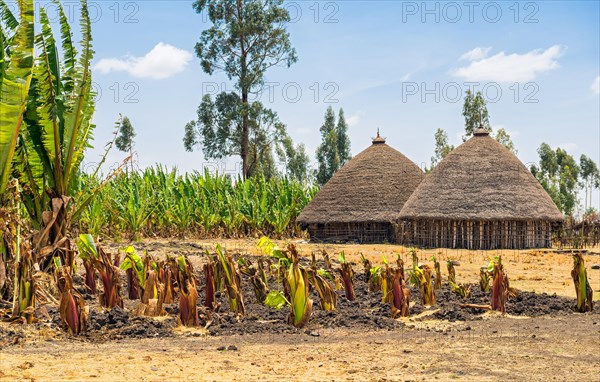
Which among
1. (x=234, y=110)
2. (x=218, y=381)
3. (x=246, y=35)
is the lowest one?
(x=218, y=381)

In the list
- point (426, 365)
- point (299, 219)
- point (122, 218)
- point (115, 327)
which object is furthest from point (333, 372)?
point (299, 219)

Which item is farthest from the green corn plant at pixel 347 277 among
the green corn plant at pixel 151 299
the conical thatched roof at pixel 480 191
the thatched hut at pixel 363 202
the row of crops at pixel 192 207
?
the thatched hut at pixel 363 202

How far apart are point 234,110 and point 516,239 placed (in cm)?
1742

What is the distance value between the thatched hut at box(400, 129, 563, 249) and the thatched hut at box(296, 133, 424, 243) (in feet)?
5.07

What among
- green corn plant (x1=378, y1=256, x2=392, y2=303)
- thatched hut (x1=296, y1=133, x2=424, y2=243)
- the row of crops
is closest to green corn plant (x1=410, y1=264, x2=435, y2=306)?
green corn plant (x1=378, y1=256, x2=392, y2=303)

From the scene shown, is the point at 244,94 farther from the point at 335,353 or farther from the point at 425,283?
the point at 335,353

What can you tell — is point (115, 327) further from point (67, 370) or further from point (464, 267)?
point (464, 267)

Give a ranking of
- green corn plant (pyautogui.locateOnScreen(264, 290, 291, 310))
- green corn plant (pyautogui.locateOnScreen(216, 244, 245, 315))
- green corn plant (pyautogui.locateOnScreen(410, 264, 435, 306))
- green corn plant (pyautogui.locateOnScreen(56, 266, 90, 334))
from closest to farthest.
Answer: green corn plant (pyautogui.locateOnScreen(56, 266, 90, 334))
green corn plant (pyautogui.locateOnScreen(264, 290, 291, 310))
green corn plant (pyautogui.locateOnScreen(216, 244, 245, 315))
green corn plant (pyautogui.locateOnScreen(410, 264, 435, 306))

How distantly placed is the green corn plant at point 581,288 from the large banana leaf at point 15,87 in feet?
21.8

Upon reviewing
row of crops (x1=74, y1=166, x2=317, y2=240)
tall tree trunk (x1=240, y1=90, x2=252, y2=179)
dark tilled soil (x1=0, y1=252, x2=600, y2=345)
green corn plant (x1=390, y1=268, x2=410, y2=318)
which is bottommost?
dark tilled soil (x1=0, y1=252, x2=600, y2=345)

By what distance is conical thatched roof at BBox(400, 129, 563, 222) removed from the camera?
24.5 meters

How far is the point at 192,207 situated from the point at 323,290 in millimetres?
17280

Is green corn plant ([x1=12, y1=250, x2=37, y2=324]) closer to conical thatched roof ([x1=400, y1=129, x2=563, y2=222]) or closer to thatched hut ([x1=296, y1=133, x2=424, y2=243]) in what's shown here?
conical thatched roof ([x1=400, y1=129, x2=563, y2=222])

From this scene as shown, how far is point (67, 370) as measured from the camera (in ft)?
19.7
